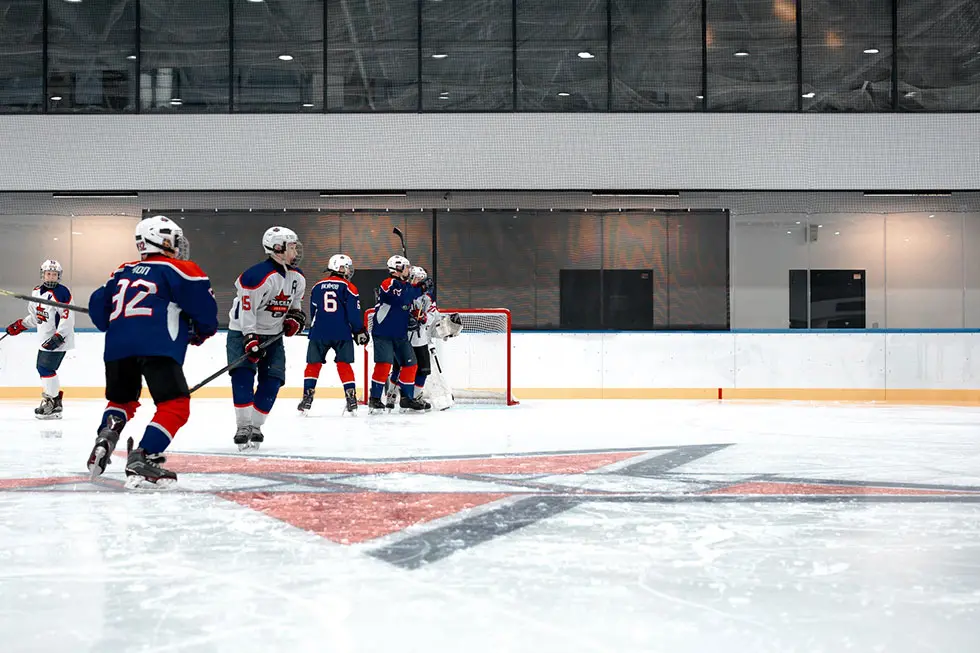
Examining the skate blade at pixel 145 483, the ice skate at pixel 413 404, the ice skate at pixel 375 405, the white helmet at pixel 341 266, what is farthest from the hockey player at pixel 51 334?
the skate blade at pixel 145 483

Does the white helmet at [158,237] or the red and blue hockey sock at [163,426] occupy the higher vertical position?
the white helmet at [158,237]

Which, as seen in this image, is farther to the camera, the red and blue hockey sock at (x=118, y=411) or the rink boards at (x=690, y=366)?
the rink boards at (x=690, y=366)

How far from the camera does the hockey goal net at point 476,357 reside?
1155cm

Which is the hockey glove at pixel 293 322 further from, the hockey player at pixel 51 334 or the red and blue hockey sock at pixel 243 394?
the hockey player at pixel 51 334

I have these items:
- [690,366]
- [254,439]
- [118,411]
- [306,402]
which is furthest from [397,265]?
[118,411]

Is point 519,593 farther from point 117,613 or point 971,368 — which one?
point 971,368

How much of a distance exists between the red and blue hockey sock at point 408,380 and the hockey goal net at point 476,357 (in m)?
1.55

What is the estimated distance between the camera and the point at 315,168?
1384 cm

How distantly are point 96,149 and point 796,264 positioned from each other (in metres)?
9.17

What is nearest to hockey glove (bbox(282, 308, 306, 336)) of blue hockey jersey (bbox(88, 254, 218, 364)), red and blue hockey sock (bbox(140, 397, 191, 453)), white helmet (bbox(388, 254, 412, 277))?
blue hockey jersey (bbox(88, 254, 218, 364))

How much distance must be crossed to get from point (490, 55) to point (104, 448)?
1029 cm

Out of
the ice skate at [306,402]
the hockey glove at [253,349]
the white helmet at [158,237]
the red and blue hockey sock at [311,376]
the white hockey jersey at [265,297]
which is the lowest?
the ice skate at [306,402]

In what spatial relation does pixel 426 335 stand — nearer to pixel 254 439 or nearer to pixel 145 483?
pixel 254 439

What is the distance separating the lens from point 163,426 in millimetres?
4504
